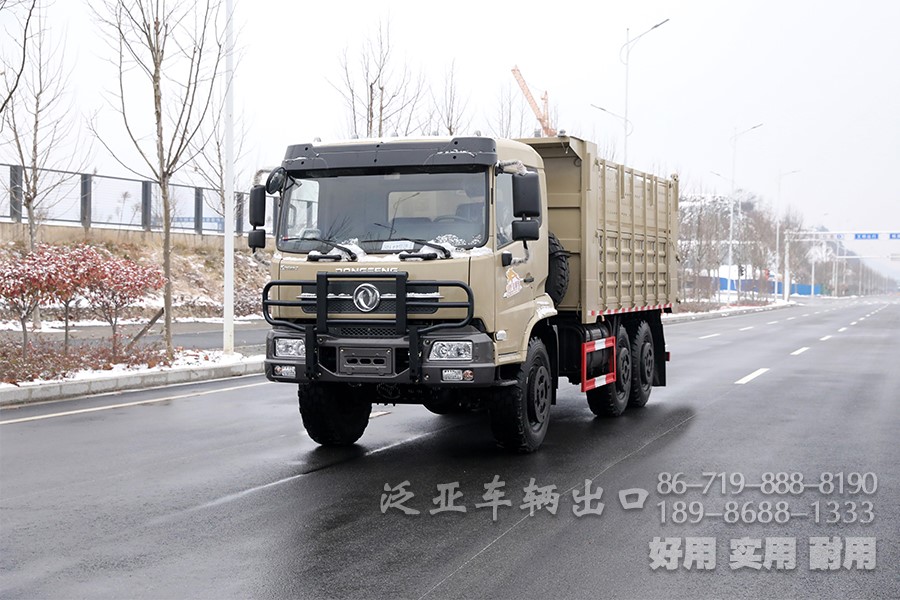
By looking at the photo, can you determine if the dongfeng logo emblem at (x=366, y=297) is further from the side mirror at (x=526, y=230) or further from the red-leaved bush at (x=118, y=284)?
the red-leaved bush at (x=118, y=284)

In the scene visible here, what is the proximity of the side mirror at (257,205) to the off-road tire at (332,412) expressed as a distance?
1.58 metres

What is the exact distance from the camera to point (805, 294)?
464 ft

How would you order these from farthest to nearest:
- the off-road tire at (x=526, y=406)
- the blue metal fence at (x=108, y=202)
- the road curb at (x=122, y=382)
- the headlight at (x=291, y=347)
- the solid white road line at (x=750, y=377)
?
the blue metal fence at (x=108, y=202)
the solid white road line at (x=750, y=377)
the road curb at (x=122, y=382)
the off-road tire at (x=526, y=406)
the headlight at (x=291, y=347)

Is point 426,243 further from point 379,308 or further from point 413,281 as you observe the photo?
point 379,308

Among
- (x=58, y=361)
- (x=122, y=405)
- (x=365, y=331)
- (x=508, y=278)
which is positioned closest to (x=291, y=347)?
(x=365, y=331)

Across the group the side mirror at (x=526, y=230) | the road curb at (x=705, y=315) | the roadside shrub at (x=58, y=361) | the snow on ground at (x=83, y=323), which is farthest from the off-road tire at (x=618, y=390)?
the road curb at (x=705, y=315)

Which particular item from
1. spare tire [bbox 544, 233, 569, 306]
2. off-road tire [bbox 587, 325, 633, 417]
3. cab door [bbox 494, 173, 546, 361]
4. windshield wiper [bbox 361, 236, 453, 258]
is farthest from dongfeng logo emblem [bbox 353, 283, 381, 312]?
off-road tire [bbox 587, 325, 633, 417]

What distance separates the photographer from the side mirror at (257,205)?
8.77m

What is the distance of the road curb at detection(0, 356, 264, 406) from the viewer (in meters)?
12.1

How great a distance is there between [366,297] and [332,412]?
1.76 m

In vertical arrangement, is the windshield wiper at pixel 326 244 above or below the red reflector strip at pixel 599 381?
above

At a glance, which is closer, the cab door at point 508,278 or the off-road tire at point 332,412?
the cab door at point 508,278

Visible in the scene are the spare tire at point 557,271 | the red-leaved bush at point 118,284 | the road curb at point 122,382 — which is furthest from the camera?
the red-leaved bush at point 118,284

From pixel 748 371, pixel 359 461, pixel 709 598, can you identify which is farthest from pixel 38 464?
pixel 748 371
